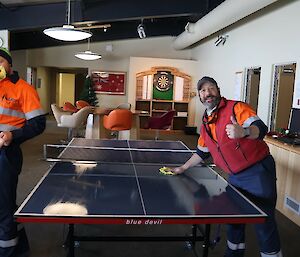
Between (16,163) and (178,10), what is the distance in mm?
5606

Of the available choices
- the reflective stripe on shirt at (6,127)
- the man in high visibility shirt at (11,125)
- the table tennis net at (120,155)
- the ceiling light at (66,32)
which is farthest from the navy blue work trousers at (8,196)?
→ the ceiling light at (66,32)

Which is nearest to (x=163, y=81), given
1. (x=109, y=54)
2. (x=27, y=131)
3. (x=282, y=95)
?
(x=109, y=54)

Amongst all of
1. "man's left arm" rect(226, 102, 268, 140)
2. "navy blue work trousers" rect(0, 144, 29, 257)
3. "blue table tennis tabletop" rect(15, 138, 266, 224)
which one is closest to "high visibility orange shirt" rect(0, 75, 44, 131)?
"navy blue work trousers" rect(0, 144, 29, 257)

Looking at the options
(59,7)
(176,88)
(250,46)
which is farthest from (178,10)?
(176,88)

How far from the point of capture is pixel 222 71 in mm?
8273

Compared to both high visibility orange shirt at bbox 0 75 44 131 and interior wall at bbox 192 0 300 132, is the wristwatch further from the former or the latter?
interior wall at bbox 192 0 300 132

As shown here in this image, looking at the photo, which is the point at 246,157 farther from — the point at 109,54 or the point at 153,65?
the point at 109,54

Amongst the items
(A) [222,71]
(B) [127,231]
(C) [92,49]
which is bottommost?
(B) [127,231]

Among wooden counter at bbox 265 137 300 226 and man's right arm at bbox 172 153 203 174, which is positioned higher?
man's right arm at bbox 172 153 203 174

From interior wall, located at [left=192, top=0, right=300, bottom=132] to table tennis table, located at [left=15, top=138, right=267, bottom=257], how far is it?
3.27 meters

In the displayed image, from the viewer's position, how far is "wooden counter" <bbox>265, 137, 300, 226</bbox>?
12.2ft

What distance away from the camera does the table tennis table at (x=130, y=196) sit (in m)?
1.63

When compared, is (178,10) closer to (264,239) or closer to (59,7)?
(59,7)

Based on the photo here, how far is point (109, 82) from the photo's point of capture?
11359mm
